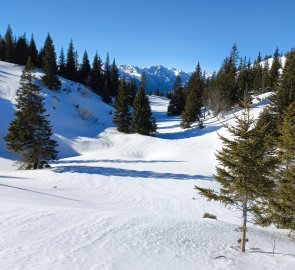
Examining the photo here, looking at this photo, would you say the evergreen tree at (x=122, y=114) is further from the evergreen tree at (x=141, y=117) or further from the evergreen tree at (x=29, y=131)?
the evergreen tree at (x=29, y=131)

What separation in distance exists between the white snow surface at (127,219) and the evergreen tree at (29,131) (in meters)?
2.32

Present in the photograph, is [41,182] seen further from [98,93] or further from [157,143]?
[98,93]

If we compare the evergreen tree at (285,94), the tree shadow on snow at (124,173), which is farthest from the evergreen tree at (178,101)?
the tree shadow on snow at (124,173)

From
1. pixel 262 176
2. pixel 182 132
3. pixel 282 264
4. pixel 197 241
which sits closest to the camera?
pixel 282 264

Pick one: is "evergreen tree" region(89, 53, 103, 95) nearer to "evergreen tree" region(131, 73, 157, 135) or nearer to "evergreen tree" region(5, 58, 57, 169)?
"evergreen tree" region(131, 73, 157, 135)

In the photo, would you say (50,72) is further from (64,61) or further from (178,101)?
(178,101)

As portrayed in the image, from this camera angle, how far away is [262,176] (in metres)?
14.2

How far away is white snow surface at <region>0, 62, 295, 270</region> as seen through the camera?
37.7 ft

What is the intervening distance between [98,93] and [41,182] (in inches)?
2325

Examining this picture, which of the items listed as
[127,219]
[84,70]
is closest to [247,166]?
[127,219]

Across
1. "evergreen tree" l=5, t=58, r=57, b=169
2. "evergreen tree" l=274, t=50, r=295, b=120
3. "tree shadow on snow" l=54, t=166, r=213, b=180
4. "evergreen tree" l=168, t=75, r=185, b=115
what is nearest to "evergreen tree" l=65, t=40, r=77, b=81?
"evergreen tree" l=168, t=75, r=185, b=115

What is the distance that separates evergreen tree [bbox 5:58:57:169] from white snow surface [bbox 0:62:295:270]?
2.32 m

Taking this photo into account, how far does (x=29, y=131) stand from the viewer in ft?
105

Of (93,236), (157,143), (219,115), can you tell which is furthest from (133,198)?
(219,115)
